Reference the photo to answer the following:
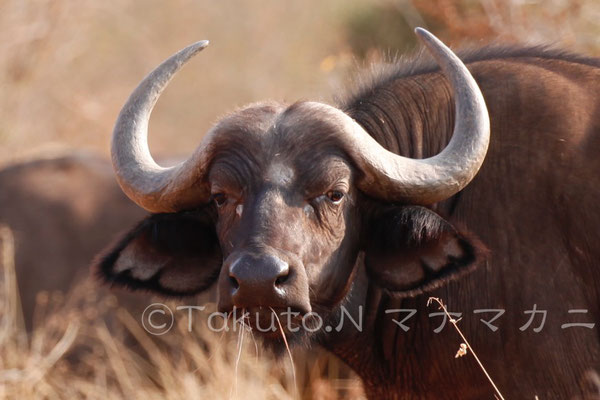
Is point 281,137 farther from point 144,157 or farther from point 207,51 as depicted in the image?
point 207,51

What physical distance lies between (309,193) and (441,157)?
2.14 ft

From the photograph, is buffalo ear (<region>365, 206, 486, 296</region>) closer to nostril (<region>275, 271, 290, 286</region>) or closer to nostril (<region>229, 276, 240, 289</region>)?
nostril (<region>275, 271, 290, 286</region>)

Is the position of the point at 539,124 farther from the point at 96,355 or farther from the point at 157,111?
the point at 157,111

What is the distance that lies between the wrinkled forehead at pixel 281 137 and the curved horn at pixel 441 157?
89mm

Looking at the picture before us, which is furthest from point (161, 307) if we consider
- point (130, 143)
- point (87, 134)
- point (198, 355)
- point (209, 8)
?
point (209, 8)

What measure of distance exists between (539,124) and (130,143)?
2.01m

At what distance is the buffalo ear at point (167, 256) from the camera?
5.50 meters

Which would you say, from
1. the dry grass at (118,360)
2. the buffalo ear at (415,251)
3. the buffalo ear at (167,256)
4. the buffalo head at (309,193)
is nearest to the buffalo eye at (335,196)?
the buffalo head at (309,193)

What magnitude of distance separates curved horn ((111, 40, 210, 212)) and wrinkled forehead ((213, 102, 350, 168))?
12.4 inches

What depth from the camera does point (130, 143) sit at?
548 centimetres

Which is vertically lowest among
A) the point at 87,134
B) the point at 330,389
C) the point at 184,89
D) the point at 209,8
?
the point at 330,389

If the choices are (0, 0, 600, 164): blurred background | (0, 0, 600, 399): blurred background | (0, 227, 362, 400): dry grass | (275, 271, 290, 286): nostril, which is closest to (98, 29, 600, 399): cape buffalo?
(275, 271, 290, 286): nostril

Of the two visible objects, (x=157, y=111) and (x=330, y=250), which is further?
(x=157, y=111)

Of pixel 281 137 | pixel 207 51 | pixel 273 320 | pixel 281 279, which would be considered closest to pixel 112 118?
pixel 207 51
